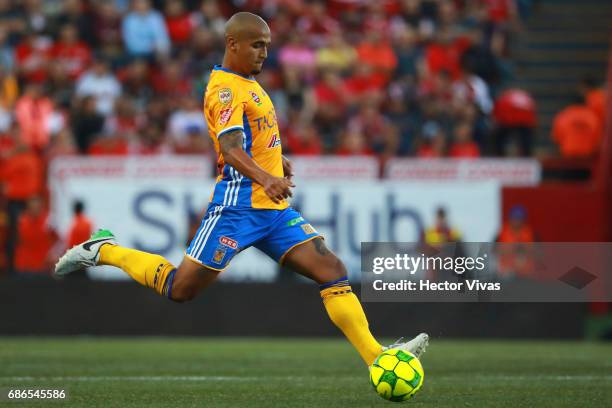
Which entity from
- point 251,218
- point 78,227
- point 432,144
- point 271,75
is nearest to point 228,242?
point 251,218

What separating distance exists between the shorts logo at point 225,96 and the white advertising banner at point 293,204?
26.1ft

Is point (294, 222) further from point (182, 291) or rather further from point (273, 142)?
point (182, 291)

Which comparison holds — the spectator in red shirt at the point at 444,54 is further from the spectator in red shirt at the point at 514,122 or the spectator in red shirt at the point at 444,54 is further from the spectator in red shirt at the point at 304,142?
the spectator in red shirt at the point at 304,142

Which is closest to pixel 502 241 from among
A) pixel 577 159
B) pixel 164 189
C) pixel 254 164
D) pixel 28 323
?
pixel 577 159

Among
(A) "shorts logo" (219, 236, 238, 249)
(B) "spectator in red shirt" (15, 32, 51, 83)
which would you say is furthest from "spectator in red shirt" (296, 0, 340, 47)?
(A) "shorts logo" (219, 236, 238, 249)

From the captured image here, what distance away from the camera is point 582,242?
15805 millimetres

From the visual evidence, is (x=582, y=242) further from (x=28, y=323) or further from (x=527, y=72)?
(x=28, y=323)

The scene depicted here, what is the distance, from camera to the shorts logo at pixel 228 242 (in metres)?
7.52

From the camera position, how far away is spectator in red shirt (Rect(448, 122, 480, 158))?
17.3m

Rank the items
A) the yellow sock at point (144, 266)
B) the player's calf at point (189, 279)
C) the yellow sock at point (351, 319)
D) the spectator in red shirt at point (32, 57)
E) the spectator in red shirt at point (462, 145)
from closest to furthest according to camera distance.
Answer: the yellow sock at point (351, 319) < the player's calf at point (189, 279) < the yellow sock at point (144, 266) < the spectator in red shirt at point (462, 145) < the spectator in red shirt at point (32, 57)

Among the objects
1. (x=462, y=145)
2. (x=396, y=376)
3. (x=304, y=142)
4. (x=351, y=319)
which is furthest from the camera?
(x=462, y=145)

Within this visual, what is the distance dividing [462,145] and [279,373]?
27.7ft

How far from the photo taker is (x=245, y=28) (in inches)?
297

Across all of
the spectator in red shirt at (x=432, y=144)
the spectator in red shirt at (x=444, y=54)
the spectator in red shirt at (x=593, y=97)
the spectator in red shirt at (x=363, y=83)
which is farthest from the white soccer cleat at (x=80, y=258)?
the spectator in red shirt at (x=444, y=54)
